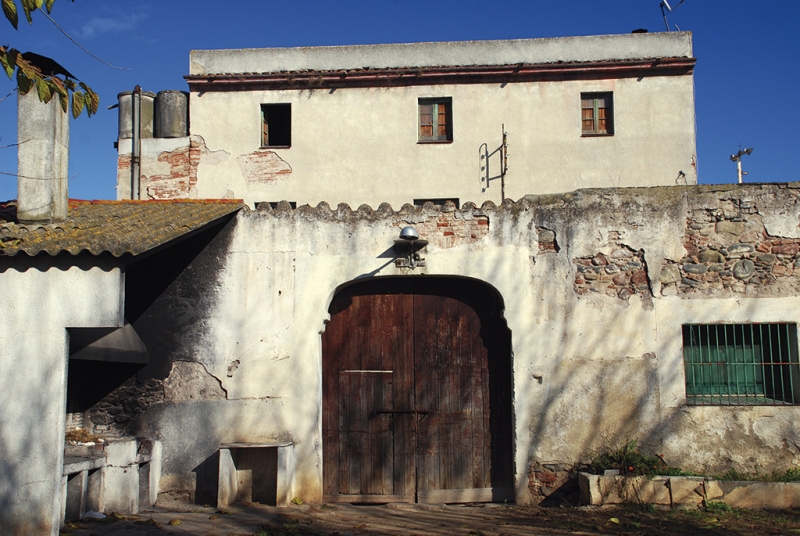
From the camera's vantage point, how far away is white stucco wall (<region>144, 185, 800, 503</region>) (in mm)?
7988

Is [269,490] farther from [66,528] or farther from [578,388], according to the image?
[578,388]

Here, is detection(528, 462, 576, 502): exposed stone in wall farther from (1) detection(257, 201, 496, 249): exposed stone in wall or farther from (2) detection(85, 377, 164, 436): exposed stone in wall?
(2) detection(85, 377, 164, 436): exposed stone in wall

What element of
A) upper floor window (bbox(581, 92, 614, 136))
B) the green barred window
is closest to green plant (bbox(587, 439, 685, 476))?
the green barred window

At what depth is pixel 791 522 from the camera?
22.6 ft

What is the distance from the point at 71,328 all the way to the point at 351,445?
348cm

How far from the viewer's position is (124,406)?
8188 mm

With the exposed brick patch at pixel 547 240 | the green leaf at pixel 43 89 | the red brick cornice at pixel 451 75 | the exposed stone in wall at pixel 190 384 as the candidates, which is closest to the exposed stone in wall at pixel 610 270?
the exposed brick patch at pixel 547 240

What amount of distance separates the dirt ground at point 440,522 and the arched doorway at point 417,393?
1.62 feet

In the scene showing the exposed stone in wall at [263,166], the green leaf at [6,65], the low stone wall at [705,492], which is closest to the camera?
the green leaf at [6,65]

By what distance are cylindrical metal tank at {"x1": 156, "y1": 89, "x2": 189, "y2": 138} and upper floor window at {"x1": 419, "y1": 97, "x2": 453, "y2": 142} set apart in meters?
5.71

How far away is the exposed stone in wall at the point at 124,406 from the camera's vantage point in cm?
815

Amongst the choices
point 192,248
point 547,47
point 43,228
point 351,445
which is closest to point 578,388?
point 351,445

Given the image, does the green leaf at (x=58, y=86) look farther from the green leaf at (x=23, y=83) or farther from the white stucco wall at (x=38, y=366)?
the white stucco wall at (x=38, y=366)

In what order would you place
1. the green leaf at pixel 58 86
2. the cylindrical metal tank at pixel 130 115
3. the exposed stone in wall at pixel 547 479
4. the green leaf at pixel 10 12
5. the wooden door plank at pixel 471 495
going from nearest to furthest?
the green leaf at pixel 10 12
the green leaf at pixel 58 86
the exposed stone in wall at pixel 547 479
the wooden door plank at pixel 471 495
the cylindrical metal tank at pixel 130 115
